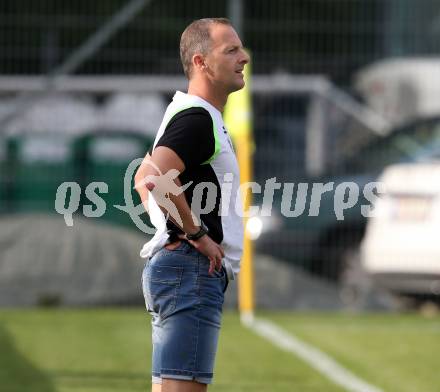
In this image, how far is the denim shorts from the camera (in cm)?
475

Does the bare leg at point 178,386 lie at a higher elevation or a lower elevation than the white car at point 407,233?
lower

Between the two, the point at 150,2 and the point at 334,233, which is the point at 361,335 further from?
the point at 150,2

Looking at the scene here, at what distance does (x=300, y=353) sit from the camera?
9.84 meters

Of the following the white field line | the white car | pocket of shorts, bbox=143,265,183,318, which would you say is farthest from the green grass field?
pocket of shorts, bbox=143,265,183,318

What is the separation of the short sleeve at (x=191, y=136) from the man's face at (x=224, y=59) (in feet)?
0.52

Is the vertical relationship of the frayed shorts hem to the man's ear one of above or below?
below

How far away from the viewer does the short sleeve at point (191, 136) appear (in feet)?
15.2

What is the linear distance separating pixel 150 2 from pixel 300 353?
4771mm

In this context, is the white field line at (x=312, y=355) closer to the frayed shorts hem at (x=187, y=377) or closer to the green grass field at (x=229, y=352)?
the green grass field at (x=229, y=352)

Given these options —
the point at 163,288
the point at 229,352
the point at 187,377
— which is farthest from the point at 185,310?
the point at 229,352

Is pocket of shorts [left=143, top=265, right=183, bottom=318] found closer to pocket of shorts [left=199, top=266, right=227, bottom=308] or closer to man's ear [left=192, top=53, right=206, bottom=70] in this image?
pocket of shorts [left=199, top=266, right=227, bottom=308]

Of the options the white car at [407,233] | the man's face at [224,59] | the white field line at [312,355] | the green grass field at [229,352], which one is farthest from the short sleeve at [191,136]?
the white car at [407,233]

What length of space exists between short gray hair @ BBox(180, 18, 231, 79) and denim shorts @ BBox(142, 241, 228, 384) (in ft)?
2.01

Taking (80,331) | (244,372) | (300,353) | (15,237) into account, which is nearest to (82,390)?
(244,372)
